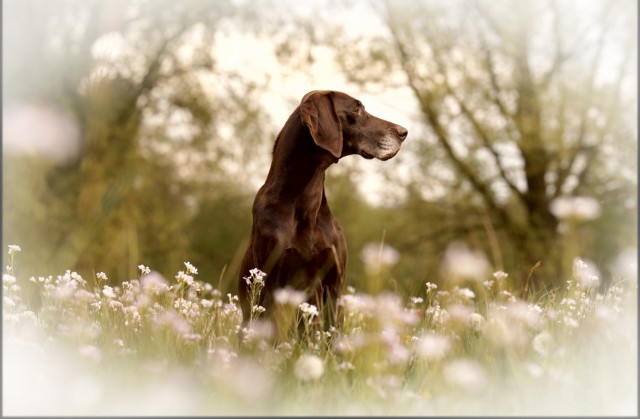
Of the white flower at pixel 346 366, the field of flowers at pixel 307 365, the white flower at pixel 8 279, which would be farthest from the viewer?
the white flower at pixel 8 279

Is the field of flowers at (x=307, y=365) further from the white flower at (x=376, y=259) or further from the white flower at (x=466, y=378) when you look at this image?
the white flower at (x=376, y=259)

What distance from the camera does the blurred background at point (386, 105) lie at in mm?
12180

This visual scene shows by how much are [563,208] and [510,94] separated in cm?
1129

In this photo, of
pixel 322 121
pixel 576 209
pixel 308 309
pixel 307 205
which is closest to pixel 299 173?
pixel 307 205

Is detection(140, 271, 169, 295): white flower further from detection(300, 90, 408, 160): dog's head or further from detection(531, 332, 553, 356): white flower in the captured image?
detection(531, 332, 553, 356): white flower

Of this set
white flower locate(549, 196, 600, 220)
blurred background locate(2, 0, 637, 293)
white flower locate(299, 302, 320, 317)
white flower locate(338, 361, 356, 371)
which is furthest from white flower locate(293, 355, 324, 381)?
blurred background locate(2, 0, 637, 293)

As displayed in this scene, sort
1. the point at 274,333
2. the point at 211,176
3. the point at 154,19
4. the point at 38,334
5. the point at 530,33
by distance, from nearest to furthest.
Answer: the point at 38,334 → the point at 274,333 → the point at 530,33 → the point at 154,19 → the point at 211,176

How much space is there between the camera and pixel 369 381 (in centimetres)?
279

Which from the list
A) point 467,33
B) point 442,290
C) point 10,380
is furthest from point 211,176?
point 10,380

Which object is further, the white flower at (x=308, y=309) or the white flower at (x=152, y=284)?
the white flower at (x=152, y=284)

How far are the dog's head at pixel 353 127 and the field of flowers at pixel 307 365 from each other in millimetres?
1430

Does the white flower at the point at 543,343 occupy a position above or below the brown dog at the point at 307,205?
below

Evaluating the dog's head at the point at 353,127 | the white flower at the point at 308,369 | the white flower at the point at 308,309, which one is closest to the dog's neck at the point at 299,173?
the dog's head at the point at 353,127

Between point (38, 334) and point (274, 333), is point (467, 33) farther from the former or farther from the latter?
point (38, 334)
